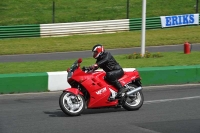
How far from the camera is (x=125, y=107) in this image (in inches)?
465

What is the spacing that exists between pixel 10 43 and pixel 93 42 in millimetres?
4851

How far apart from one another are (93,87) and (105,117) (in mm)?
709

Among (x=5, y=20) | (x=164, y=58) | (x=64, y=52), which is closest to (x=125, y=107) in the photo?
(x=164, y=58)

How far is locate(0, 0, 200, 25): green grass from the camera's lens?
124 ft

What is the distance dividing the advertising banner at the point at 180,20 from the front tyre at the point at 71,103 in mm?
24922

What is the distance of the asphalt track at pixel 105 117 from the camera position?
9.87 m

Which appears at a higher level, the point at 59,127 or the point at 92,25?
the point at 92,25

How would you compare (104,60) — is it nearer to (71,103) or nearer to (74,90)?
(74,90)

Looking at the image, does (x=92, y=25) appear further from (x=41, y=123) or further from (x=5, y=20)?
(x=41, y=123)

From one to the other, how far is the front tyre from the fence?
71.5 feet

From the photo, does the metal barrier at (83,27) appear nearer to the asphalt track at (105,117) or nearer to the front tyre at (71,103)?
the asphalt track at (105,117)

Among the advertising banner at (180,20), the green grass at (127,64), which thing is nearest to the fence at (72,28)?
the advertising banner at (180,20)

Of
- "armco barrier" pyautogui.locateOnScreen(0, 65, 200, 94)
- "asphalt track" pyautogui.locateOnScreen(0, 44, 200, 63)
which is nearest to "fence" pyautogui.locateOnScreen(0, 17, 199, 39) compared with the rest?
"asphalt track" pyautogui.locateOnScreen(0, 44, 200, 63)

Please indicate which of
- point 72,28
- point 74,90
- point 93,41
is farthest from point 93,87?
point 72,28
